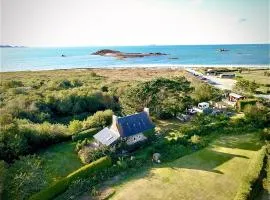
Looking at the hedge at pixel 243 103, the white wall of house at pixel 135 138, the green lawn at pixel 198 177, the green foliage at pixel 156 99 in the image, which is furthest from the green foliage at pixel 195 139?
the hedge at pixel 243 103

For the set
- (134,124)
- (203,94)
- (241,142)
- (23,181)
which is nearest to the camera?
(23,181)

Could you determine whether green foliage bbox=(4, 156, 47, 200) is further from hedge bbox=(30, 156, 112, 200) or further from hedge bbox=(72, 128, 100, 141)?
hedge bbox=(72, 128, 100, 141)

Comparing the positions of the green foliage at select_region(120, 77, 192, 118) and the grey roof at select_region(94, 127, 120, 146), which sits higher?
the green foliage at select_region(120, 77, 192, 118)

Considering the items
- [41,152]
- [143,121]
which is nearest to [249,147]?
[143,121]

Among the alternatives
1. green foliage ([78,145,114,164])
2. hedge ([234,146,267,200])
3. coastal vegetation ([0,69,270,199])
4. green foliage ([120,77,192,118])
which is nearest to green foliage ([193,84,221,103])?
coastal vegetation ([0,69,270,199])

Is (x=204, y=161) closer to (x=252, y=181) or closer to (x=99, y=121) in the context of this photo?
(x=252, y=181)

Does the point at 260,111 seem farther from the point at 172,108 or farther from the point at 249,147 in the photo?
the point at 172,108

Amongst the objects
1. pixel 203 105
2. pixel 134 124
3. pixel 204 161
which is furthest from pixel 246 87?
pixel 204 161
